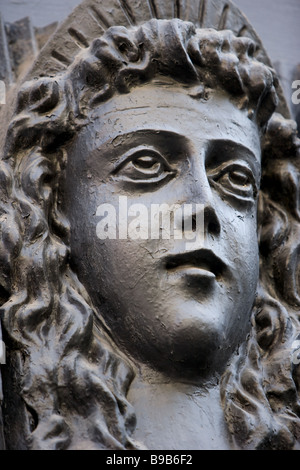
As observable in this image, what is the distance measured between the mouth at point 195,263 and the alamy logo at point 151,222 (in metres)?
0.05

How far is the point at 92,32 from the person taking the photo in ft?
13.4

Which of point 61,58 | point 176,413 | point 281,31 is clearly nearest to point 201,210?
point 176,413

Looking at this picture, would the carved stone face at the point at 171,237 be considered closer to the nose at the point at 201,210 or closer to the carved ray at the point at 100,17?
the nose at the point at 201,210

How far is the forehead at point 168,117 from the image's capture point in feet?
12.3

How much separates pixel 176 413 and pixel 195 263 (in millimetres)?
559

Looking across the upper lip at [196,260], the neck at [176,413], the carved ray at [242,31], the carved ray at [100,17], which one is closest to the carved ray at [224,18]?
the carved ray at [242,31]

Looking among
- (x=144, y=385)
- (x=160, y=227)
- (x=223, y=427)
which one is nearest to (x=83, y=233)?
(x=160, y=227)

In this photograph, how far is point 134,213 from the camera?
143 inches

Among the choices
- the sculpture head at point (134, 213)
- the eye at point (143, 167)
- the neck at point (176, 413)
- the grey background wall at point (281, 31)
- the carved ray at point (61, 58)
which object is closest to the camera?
the neck at point (176, 413)

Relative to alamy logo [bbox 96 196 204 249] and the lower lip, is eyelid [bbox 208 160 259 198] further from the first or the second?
the lower lip

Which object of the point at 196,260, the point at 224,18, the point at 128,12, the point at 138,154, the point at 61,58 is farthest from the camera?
the point at 224,18

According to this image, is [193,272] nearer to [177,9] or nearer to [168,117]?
[168,117]

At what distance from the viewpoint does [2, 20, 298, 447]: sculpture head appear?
11.4ft

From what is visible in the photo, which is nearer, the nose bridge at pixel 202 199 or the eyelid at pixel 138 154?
the nose bridge at pixel 202 199
